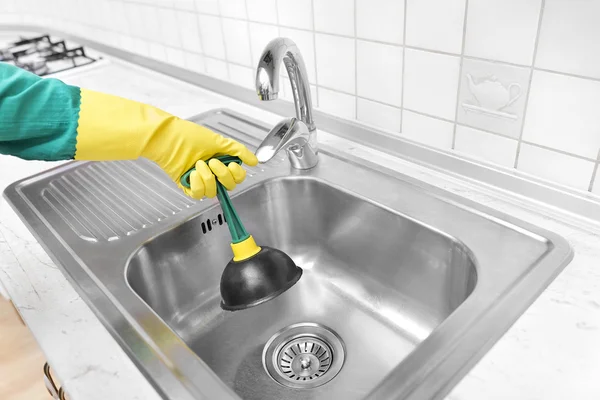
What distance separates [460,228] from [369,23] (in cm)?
39

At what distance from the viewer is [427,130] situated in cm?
89

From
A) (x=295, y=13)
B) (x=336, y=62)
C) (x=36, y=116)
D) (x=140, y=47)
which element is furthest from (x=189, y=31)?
(x=36, y=116)

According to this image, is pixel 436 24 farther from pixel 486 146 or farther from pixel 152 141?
pixel 152 141

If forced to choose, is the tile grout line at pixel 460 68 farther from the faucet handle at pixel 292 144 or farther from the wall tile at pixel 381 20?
the faucet handle at pixel 292 144

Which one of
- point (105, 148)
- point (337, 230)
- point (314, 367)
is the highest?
point (105, 148)

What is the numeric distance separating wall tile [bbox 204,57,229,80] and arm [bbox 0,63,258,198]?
584 millimetres

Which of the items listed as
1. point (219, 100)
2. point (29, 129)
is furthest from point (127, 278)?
point (219, 100)

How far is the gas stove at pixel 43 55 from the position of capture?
5.41 ft

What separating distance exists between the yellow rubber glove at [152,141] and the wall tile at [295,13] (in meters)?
0.37

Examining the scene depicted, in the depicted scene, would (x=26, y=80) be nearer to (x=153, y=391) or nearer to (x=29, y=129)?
(x=29, y=129)

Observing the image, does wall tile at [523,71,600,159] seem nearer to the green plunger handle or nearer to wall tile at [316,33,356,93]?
wall tile at [316,33,356,93]

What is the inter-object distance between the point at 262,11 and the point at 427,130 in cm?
46

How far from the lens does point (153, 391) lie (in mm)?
537

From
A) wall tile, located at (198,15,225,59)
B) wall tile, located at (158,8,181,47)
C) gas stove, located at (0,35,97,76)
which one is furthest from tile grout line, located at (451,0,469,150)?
gas stove, located at (0,35,97,76)
